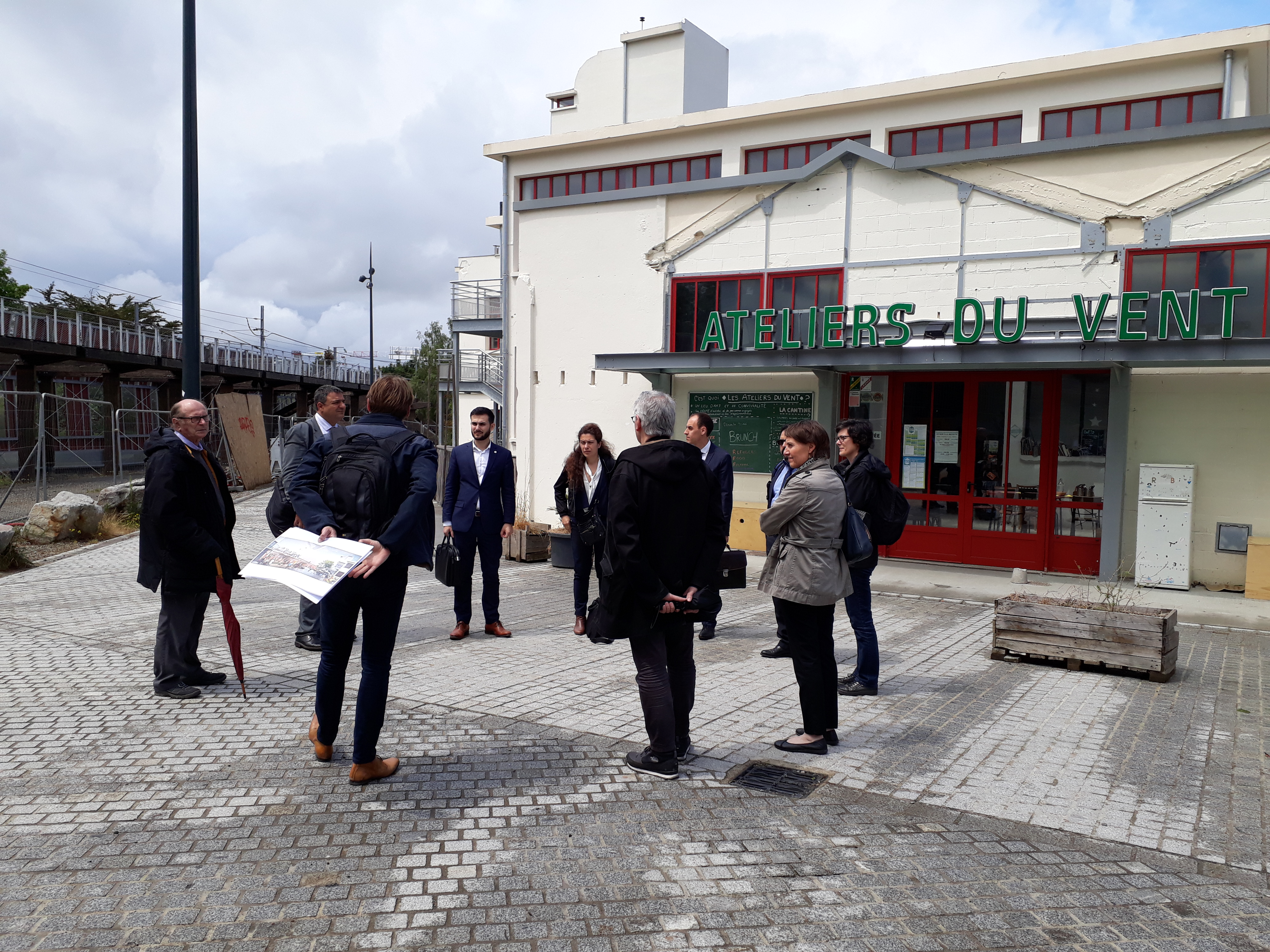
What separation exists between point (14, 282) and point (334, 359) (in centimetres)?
1667

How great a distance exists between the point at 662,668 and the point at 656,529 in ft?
2.29

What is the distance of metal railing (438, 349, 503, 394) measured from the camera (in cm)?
3145

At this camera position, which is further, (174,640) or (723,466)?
(723,466)

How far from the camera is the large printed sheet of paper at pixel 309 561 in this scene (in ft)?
12.8

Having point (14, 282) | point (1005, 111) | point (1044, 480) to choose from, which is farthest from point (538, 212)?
point (14, 282)

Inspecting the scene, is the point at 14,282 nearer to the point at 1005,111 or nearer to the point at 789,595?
the point at 1005,111

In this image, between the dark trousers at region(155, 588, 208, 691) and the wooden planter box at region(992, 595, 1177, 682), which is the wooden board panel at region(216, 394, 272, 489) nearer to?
the dark trousers at region(155, 588, 208, 691)

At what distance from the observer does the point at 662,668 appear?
448cm

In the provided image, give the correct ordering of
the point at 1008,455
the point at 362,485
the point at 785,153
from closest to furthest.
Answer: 1. the point at 362,485
2. the point at 1008,455
3. the point at 785,153

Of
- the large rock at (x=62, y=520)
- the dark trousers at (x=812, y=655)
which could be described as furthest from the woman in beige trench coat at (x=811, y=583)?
the large rock at (x=62, y=520)

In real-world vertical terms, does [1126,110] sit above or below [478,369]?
above

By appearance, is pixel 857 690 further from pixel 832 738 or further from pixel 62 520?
pixel 62 520

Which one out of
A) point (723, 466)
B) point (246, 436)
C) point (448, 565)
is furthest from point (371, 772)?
point (246, 436)

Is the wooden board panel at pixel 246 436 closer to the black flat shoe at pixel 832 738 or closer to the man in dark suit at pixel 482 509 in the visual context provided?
the man in dark suit at pixel 482 509
